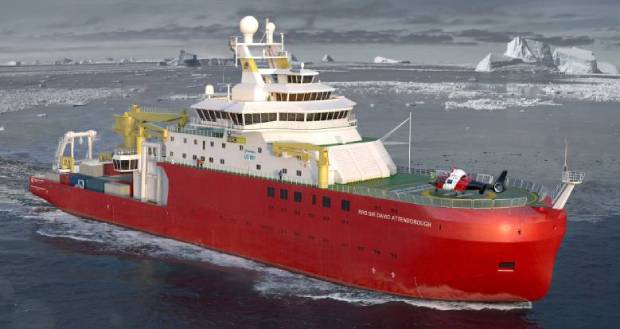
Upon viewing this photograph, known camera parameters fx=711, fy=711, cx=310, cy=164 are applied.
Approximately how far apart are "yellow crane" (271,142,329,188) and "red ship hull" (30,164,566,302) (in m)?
0.63

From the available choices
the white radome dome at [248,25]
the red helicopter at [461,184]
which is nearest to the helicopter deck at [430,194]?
the red helicopter at [461,184]

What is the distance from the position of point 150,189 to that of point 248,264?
27.0 ft

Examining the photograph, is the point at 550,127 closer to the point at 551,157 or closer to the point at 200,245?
the point at 551,157

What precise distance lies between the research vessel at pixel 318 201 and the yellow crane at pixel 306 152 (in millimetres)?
50

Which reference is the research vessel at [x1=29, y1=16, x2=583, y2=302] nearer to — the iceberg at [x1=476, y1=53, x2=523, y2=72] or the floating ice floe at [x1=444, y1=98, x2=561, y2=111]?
the floating ice floe at [x1=444, y1=98, x2=561, y2=111]

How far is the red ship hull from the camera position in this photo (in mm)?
23891

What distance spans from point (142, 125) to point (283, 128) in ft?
32.0

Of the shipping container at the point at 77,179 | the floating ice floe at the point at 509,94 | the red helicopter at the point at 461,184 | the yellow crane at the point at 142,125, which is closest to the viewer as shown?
the red helicopter at the point at 461,184

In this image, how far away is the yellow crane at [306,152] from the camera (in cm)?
2692

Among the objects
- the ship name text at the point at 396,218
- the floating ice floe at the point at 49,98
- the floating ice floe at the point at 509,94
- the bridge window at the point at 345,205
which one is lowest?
the ship name text at the point at 396,218

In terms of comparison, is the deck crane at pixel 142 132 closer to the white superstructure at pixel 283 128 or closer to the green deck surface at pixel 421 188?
the white superstructure at pixel 283 128

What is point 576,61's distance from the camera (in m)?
167

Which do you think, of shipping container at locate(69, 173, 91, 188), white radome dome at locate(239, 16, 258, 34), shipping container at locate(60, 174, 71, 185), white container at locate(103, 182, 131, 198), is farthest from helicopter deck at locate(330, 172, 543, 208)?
shipping container at locate(60, 174, 71, 185)

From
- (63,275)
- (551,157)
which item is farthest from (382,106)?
(63,275)
